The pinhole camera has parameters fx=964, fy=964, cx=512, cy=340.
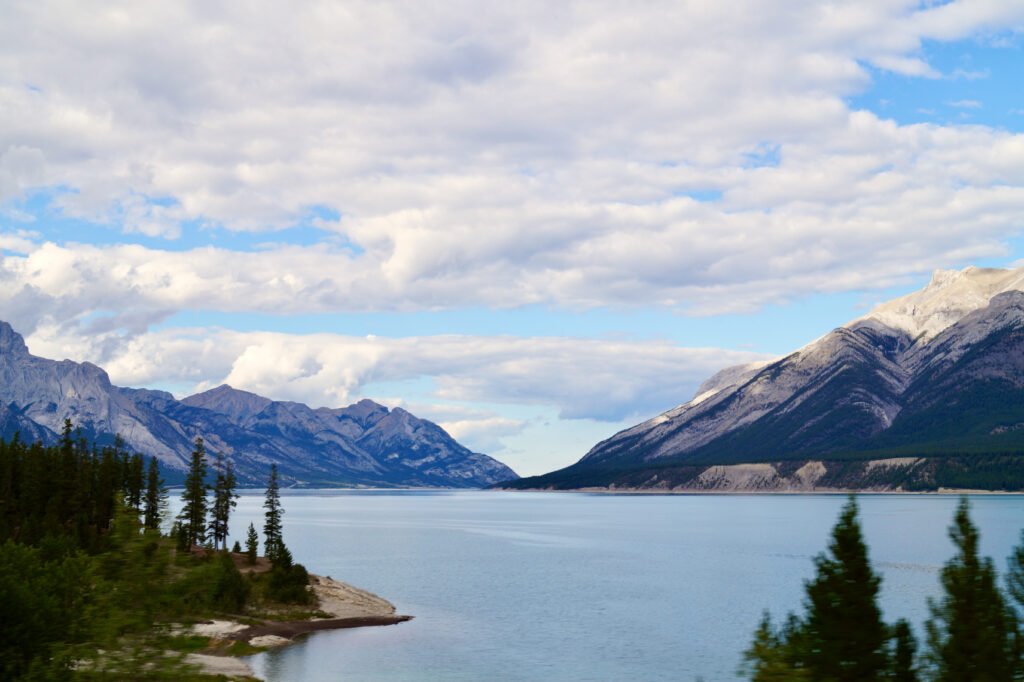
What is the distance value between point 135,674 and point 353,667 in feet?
268

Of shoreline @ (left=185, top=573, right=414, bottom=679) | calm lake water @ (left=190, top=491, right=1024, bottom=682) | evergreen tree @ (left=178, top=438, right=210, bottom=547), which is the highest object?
evergreen tree @ (left=178, top=438, right=210, bottom=547)

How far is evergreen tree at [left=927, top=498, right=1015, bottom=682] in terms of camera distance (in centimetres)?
3709

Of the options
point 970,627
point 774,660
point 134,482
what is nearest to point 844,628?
point 970,627

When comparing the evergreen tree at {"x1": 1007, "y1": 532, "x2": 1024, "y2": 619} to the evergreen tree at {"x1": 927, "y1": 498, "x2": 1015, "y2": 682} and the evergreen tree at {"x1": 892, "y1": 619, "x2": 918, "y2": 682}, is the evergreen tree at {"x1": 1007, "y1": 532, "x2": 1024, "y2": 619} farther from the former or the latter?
the evergreen tree at {"x1": 892, "y1": 619, "x2": 918, "y2": 682}

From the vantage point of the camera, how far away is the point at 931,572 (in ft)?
→ 566

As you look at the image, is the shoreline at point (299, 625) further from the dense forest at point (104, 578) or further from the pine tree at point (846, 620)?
the pine tree at point (846, 620)

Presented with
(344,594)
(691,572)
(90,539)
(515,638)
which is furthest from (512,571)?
(90,539)

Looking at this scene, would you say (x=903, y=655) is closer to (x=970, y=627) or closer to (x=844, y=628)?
(x=844, y=628)

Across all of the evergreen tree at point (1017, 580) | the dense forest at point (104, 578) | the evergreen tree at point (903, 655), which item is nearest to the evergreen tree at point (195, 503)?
the dense forest at point (104, 578)

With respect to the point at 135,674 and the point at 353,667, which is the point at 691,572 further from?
the point at 135,674

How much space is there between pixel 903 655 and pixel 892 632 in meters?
0.93

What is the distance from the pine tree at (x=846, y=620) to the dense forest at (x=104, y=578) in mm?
23250

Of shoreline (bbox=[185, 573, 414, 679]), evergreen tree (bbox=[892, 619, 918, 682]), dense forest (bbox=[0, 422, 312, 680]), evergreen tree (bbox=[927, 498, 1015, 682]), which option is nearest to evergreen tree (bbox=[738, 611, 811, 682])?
evergreen tree (bbox=[892, 619, 918, 682])

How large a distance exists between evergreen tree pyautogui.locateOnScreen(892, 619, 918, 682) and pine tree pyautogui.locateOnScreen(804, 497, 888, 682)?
1.97ft
